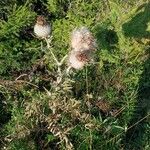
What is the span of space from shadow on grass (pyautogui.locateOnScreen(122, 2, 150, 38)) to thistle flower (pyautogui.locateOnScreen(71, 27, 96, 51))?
1.11 m

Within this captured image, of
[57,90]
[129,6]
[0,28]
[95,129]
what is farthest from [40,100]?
[129,6]

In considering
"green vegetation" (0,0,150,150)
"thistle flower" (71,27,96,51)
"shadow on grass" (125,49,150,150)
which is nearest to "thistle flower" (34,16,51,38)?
"thistle flower" (71,27,96,51)

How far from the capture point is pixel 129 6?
16.3 ft

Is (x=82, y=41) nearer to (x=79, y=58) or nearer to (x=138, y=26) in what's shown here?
(x=79, y=58)

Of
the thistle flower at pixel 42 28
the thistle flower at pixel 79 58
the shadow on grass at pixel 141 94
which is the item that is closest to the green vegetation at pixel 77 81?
the shadow on grass at pixel 141 94


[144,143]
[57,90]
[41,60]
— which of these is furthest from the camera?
[41,60]

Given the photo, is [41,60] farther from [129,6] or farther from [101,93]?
[129,6]

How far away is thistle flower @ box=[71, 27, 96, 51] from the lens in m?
3.66

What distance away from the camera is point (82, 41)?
3.67 meters

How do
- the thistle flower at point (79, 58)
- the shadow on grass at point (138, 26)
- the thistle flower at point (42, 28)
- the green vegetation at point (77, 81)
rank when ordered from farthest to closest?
the shadow on grass at point (138, 26)
the green vegetation at point (77, 81)
the thistle flower at point (42, 28)
the thistle flower at point (79, 58)

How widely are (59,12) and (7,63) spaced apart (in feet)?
2.39

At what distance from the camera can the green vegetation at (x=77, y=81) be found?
4004mm

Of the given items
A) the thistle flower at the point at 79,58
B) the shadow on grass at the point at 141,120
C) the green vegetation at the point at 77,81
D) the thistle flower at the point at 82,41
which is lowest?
the shadow on grass at the point at 141,120

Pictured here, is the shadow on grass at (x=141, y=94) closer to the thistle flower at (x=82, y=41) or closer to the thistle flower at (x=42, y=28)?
the thistle flower at (x=82, y=41)
